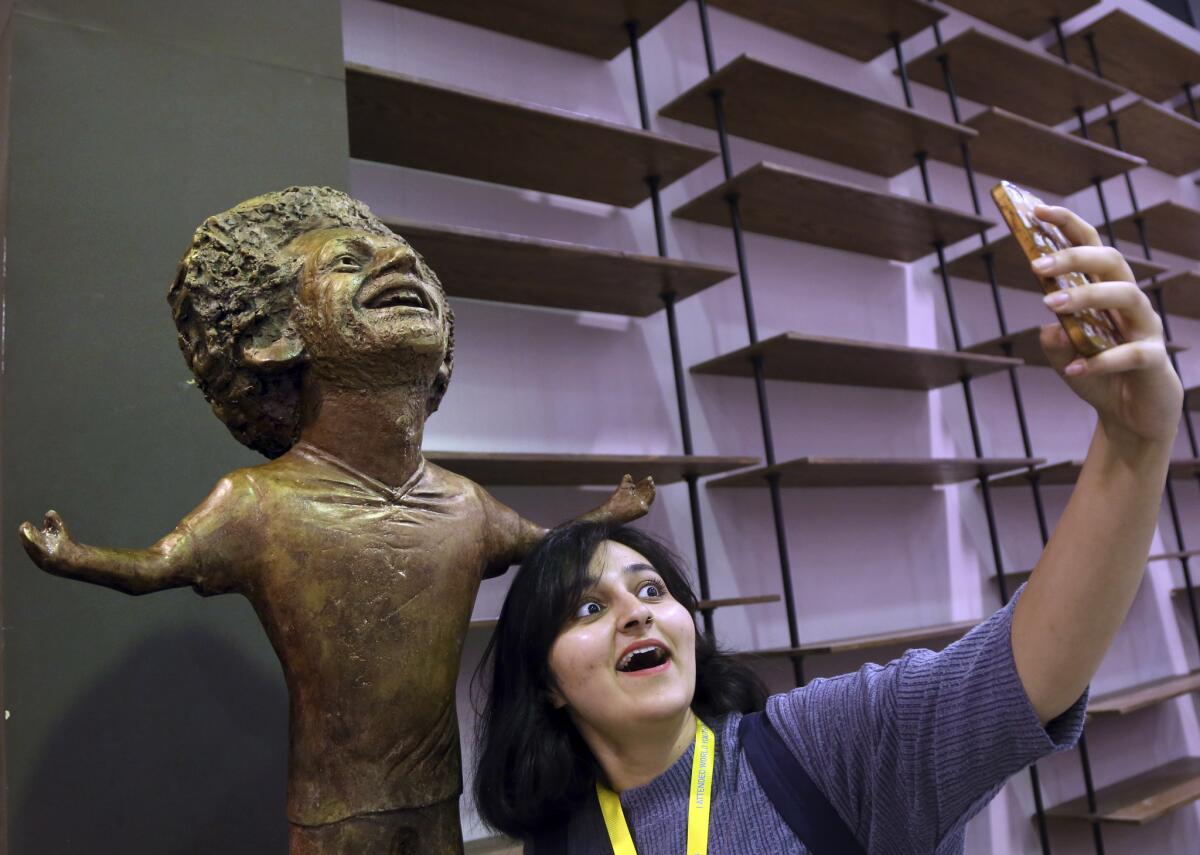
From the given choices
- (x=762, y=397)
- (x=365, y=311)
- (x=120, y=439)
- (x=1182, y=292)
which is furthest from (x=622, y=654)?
(x=1182, y=292)

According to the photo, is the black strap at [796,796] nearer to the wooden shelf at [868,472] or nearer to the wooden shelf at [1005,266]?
the wooden shelf at [868,472]

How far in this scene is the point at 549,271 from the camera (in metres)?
2.19

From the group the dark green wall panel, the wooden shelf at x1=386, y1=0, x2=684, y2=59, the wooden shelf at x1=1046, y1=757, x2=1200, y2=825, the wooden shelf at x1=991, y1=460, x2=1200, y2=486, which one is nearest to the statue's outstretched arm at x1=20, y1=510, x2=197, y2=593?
the dark green wall panel

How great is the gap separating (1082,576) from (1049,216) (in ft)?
1.00

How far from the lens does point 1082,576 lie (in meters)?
0.81

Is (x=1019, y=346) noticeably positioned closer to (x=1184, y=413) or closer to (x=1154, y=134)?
(x=1184, y=413)

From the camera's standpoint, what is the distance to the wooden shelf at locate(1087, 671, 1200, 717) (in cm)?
279

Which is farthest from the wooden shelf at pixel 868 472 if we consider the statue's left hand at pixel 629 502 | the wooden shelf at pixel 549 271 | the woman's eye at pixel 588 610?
the woman's eye at pixel 588 610

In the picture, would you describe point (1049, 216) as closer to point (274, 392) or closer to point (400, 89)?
point (274, 392)

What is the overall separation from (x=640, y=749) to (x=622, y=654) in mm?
123

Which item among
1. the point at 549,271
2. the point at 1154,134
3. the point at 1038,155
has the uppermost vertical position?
the point at 1154,134

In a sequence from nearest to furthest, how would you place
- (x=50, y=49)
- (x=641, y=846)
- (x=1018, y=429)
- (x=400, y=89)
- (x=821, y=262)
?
(x=641, y=846) → (x=50, y=49) → (x=400, y=89) → (x=821, y=262) → (x=1018, y=429)

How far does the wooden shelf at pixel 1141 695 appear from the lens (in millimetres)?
2786

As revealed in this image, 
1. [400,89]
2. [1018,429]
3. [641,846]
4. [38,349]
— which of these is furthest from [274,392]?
[1018,429]
